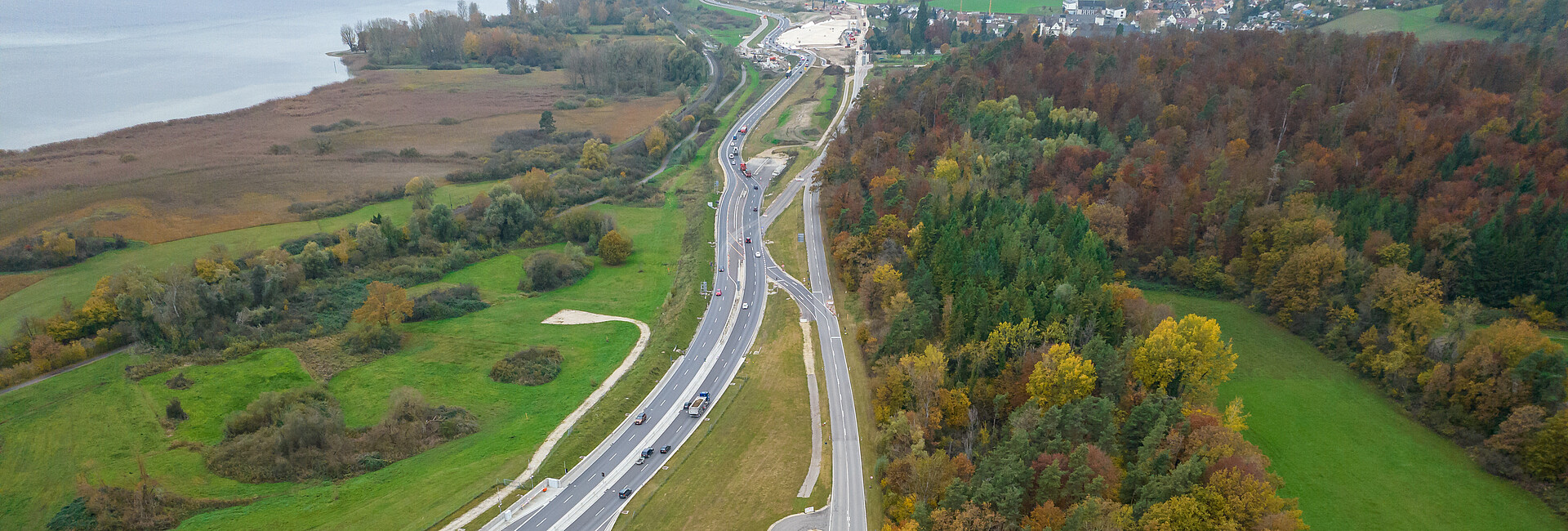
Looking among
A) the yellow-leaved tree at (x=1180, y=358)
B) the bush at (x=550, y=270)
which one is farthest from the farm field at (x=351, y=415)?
the yellow-leaved tree at (x=1180, y=358)

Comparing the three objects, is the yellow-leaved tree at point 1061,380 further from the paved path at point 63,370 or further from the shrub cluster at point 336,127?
the shrub cluster at point 336,127

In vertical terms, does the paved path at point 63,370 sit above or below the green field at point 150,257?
below

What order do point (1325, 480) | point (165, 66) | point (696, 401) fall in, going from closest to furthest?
point (1325, 480)
point (696, 401)
point (165, 66)

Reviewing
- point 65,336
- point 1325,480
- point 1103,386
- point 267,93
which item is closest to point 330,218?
point 65,336

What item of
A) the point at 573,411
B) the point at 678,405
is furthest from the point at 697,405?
the point at 573,411

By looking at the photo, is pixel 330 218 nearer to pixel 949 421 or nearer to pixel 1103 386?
pixel 949 421

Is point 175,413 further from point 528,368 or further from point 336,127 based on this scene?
point 336,127
